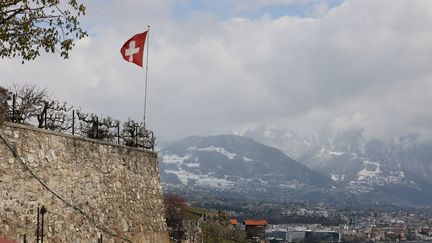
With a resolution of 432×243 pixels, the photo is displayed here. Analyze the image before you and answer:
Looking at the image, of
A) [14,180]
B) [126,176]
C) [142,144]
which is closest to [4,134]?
[14,180]

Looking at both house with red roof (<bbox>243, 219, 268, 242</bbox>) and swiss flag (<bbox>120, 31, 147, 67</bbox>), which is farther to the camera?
house with red roof (<bbox>243, 219, 268, 242</bbox>)

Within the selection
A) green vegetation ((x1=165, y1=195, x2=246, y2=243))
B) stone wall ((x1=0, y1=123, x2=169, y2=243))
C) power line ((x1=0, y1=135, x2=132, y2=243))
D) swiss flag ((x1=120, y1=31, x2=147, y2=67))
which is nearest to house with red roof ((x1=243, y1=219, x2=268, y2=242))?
green vegetation ((x1=165, y1=195, x2=246, y2=243))

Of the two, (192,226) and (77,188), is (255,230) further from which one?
(77,188)

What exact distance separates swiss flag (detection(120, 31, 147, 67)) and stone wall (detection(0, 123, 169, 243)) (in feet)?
13.3

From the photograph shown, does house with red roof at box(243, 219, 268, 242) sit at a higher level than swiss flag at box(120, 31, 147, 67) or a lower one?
lower

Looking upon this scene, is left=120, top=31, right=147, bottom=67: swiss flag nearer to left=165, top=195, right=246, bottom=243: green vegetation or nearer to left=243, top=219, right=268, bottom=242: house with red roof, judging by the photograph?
left=165, top=195, right=246, bottom=243: green vegetation

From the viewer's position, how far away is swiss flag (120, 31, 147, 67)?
2717 cm

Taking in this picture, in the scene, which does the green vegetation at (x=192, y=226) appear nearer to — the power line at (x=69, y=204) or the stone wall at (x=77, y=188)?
the stone wall at (x=77, y=188)

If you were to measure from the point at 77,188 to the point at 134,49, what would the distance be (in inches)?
340

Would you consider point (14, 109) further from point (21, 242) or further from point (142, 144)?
point (142, 144)

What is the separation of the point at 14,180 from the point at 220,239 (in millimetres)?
51215

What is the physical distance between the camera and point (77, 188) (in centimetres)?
2067

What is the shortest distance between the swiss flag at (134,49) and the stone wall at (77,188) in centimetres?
405

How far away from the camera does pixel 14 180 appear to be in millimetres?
17078
